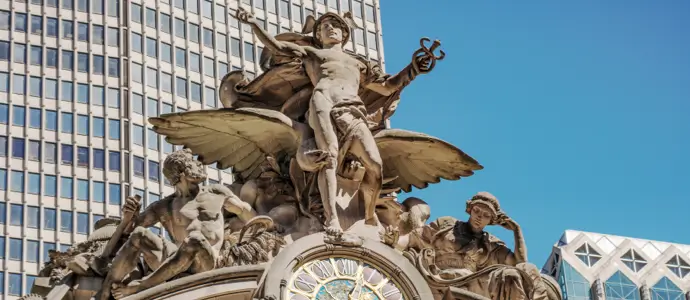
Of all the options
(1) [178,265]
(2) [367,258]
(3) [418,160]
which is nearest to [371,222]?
(2) [367,258]

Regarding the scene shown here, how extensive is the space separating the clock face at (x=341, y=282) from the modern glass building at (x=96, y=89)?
93.4 ft

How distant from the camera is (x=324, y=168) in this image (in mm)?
27594

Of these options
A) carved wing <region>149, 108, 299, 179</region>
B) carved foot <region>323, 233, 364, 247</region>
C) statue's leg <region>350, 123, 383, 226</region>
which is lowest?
carved foot <region>323, 233, 364, 247</region>

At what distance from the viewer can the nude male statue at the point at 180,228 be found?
2603cm

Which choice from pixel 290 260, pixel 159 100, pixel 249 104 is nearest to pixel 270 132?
pixel 249 104

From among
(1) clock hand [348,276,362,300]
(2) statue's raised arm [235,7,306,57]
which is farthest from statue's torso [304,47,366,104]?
(1) clock hand [348,276,362,300]

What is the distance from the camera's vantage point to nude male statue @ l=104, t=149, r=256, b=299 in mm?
26031

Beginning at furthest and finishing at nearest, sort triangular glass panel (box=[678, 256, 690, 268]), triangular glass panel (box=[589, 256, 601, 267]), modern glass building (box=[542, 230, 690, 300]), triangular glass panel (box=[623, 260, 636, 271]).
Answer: triangular glass panel (box=[678, 256, 690, 268]) → triangular glass panel (box=[623, 260, 636, 271]) → triangular glass panel (box=[589, 256, 601, 267]) → modern glass building (box=[542, 230, 690, 300])

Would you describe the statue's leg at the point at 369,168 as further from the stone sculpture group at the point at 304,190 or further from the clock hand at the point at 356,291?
the clock hand at the point at 356,291

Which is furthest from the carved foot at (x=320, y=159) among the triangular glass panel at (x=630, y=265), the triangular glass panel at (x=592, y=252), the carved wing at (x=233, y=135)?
the triangular glass panel at (x=630, y=265)

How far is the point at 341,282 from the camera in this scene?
87.6ft

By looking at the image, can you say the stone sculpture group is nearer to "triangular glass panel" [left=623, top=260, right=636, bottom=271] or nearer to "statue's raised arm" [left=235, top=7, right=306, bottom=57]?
"statue's raised arm" [left=235, top=7, right=306, bottom=57]

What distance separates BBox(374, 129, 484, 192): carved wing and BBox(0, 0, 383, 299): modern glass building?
86.8ft

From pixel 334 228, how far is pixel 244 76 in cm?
345
